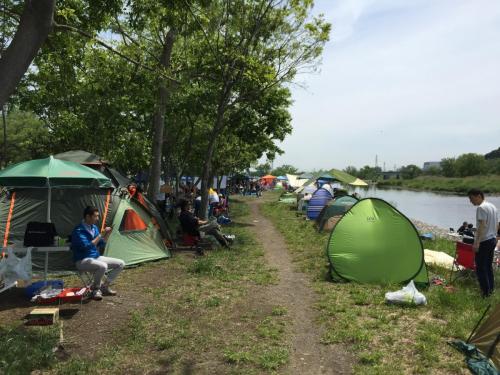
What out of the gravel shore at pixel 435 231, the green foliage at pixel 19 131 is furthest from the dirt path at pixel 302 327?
the green foliage at pixel 19 131

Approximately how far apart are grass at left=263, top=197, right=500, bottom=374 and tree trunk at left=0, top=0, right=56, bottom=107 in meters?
4.58

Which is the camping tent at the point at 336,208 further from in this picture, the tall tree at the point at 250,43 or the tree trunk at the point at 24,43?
the tree trunk at the point at 24,43

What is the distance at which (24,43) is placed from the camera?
4.40 metres

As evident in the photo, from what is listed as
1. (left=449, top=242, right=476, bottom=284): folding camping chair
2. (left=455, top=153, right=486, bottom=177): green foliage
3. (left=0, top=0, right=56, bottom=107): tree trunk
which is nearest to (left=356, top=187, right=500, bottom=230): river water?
(left=449, top=242, right=476, bottom=284): folding camping chair

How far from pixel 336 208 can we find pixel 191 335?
10580 millimetres

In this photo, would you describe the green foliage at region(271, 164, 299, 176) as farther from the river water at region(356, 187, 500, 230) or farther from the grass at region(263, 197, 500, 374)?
the grass at region(263, 197, 500, 374)

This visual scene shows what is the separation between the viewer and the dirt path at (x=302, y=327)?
4.54m

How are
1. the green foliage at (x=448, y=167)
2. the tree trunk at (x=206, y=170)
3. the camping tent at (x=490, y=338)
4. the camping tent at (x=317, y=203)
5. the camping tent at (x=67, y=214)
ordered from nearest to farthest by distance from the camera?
the camping tent at (x=490, y=338), the camping tent at (x=67, y=214), the tree trunk at (x=206, y=170), the camping tent at (x=317, y=203), the green foliage at (x=448, y=167)

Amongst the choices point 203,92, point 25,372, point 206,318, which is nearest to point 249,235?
point 203,92

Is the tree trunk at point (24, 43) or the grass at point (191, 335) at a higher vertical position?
the tree trunk at point (24, 43)

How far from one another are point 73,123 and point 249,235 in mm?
6645

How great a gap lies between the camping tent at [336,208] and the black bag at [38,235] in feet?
32.3

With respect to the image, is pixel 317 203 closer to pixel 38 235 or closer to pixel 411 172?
pixel 38 235

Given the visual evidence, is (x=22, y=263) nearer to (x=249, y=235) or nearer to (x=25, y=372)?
(x=25, y=372)
